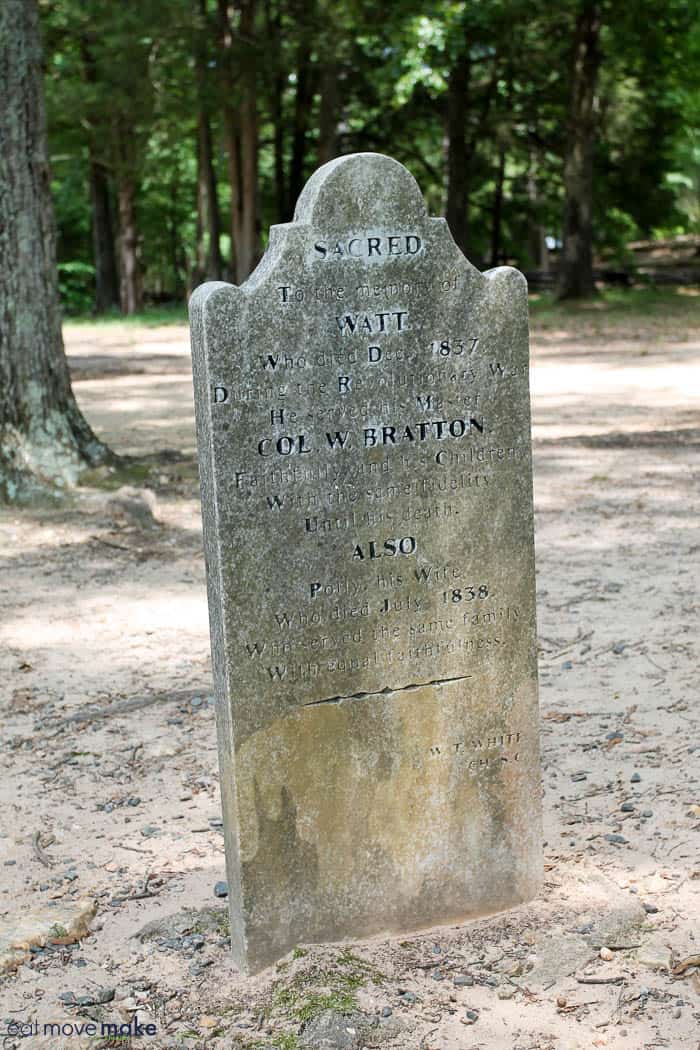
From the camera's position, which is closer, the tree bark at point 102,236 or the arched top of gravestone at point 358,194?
the arched top of gravestone at point 358,194

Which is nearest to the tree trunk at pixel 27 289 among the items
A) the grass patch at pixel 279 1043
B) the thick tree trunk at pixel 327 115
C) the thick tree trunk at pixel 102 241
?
the grass patch at pixel 279 1043

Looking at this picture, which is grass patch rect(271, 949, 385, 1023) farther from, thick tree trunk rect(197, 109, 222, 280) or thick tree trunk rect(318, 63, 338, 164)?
thick tree trunk rect(197, 109, 222, 280)

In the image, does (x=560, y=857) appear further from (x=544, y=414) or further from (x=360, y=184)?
(x=544, y=414)

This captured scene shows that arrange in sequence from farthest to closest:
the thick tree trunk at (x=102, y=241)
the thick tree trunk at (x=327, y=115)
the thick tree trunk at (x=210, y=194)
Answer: the thick tree trunk at (x=102, y=241) < the thick tree trunk at (x=210, y=194) < the thick tree trunk at (x=327, y=115)

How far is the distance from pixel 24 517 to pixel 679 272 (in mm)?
28092

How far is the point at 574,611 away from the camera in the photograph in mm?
6801

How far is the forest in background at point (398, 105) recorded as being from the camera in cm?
2553

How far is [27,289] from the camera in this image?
928 cm

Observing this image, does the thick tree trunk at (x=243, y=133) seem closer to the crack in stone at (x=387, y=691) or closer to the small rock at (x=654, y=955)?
the crack in stone at (x=387, y=691)

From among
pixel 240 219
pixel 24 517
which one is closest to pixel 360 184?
pixel 24 517

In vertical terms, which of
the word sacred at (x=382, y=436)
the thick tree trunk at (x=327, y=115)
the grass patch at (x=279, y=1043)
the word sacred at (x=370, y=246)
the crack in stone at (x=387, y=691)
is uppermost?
the thick tree trunk at (x=327, y=115)

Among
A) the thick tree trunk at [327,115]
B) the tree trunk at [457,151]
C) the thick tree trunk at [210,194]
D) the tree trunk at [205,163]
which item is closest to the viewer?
the thick tree trunk at [327,115]

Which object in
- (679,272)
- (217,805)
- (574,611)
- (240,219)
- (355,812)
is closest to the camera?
(355,812)

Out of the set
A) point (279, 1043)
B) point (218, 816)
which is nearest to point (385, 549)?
point (279, 1043)
